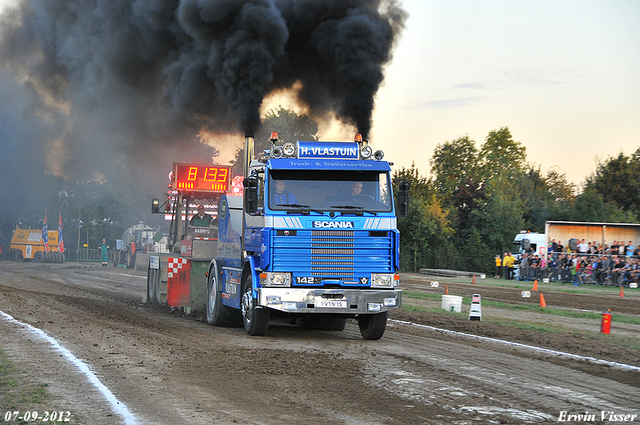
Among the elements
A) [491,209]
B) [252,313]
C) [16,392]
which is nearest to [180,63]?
[252,313]

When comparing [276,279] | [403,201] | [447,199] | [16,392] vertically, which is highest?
[447,199]

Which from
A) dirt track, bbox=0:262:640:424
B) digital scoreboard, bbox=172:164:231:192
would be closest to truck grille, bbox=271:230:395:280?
dirt track, bbox=0:262:640:424

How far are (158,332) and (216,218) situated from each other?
4.06m

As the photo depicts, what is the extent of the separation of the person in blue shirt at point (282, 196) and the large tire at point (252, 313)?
4.76 feet

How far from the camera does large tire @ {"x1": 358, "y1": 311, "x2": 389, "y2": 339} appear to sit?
1132cm

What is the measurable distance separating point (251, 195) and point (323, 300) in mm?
2091

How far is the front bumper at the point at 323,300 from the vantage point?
34.6ft

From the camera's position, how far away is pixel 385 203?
36.4 feet

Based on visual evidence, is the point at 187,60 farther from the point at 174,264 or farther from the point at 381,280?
the point at 381,280

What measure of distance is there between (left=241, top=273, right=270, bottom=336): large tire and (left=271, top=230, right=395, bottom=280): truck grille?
95 centimetres

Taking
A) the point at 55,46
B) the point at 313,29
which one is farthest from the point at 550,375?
the point at 55,46

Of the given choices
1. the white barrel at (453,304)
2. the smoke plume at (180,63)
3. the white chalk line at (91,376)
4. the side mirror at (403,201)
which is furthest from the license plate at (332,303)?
the white barrel at (453,304)

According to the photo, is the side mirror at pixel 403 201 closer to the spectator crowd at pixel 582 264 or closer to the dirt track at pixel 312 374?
the dirt track at pixel 312 374

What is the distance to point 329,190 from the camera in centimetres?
1105
